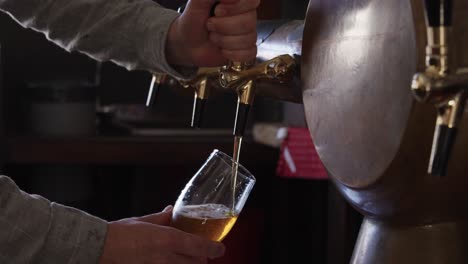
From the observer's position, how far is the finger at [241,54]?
977mm

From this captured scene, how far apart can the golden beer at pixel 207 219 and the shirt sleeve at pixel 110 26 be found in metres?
0.23

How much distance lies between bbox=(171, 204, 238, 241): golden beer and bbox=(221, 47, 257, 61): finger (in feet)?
0.58

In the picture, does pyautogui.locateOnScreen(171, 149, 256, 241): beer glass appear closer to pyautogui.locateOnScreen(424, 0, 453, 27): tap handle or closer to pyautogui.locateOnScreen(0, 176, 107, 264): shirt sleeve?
pyautogui.locateOnScreen(0, 176, 107, 264): shirt sleeve

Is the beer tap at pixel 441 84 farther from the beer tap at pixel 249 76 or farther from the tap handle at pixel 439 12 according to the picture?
the beer tap at pixel 249 76

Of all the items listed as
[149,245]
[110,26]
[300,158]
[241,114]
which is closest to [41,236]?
[149,245]

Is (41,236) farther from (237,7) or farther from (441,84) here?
(441,84)

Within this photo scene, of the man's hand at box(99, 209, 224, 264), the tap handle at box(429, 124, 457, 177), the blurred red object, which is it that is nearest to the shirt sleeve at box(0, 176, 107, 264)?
the man's hand at box(99, 209, 224, 264)

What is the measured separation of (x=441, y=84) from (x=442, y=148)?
46mm

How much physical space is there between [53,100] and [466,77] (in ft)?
7.28

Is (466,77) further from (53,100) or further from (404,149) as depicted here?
(53,100)

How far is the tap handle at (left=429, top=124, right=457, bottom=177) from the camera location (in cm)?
58

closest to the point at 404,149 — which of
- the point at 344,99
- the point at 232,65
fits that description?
the point at 344,99

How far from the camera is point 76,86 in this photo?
269 centimetres

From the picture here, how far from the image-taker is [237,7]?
3.23 ft
